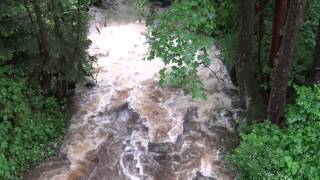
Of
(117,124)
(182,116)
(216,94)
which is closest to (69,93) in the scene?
(117,124)

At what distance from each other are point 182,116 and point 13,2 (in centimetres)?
389

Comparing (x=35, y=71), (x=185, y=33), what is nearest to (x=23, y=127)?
(x=35, y=71)

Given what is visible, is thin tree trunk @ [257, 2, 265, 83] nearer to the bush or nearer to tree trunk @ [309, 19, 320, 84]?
tree trunk @ [309, 19, 320, 84]

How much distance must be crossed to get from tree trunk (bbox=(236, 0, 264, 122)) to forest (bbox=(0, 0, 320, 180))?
0.7 inches

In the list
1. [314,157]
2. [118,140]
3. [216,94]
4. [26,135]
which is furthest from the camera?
[216,94]

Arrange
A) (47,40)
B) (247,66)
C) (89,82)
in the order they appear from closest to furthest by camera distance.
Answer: (247,66) < (47,40) < (89,82)

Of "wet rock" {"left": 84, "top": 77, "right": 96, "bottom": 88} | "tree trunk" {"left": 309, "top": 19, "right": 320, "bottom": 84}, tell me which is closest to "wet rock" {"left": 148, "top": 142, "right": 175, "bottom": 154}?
"wet rock" {"left": 84, "top": 77, "right": 96, "bottom": 88}

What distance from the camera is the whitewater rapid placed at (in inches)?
322

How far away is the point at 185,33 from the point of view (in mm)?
7512

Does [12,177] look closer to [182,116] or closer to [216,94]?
[182,116]

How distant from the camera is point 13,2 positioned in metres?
8.16

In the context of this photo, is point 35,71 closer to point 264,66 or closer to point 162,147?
point 162,147

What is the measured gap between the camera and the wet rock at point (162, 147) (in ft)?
28.1

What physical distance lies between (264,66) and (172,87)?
2.39 meters
